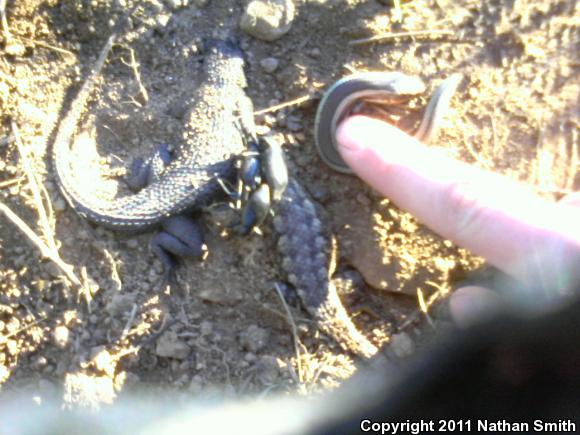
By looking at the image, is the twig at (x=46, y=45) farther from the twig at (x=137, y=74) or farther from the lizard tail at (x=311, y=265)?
the lizard tail at (x=311, y=265)

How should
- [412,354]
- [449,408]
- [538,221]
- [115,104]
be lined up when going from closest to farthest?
1. [449,408]
2. [538,221]
3. [412,354]
4. [115,104]

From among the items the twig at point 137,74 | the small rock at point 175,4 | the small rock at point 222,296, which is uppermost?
the small rock at point 175,4

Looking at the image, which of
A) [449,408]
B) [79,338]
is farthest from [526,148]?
[79,338]

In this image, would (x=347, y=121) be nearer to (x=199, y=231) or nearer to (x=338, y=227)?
(x=338, y=227)

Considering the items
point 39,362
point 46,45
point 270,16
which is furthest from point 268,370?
point 46,45

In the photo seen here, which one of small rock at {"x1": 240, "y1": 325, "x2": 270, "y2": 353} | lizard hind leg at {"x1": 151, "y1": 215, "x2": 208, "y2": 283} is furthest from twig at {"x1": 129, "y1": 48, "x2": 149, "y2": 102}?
small rock at {"x1": 240, "y1": 325, "x2": 270, "y2": 353}

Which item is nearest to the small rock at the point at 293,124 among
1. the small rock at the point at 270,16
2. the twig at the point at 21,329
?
the small rock at the point at 270,16
